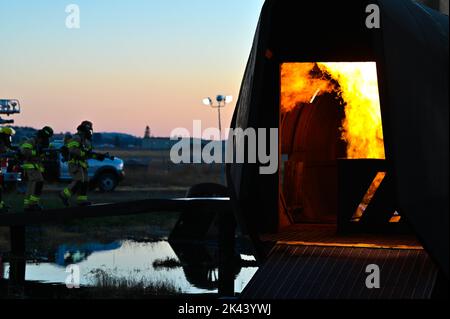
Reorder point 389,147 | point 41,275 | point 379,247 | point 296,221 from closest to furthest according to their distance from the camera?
point 389,147 → point 379,247 → point 296,221 → point 41,275

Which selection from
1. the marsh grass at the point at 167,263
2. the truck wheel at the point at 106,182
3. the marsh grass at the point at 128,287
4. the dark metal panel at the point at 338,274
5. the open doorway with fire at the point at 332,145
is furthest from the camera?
the truck wheel at the point at 106,182

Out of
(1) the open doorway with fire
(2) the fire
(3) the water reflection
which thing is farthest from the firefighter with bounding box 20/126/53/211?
(2) the fire

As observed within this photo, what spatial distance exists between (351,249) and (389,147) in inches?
98.5

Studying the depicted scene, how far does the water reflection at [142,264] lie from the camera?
15969mm

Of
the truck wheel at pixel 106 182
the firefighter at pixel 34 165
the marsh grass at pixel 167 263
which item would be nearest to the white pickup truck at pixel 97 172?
the truck wheel at pixel 106 182

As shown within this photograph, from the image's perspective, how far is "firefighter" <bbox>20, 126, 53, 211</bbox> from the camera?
20703 millimetres

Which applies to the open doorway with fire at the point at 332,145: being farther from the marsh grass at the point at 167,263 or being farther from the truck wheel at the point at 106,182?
the truck wheel at the point at 106,182

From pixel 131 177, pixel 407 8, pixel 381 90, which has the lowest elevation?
pixel 131 177

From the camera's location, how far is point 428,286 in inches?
380

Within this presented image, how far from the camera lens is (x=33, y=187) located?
20812 mm

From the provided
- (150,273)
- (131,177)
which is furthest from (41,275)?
(131,177)

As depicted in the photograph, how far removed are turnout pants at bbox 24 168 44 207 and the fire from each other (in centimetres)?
830

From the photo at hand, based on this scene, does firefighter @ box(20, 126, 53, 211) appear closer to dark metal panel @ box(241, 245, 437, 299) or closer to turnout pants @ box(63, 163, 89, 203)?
turnout pants @ box(63, 163, 89, 203)
